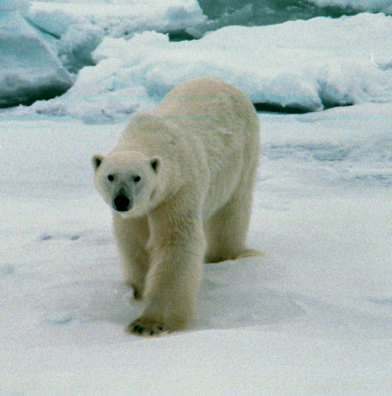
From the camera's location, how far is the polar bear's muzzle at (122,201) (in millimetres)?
1468

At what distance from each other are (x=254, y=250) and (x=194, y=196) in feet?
2.36

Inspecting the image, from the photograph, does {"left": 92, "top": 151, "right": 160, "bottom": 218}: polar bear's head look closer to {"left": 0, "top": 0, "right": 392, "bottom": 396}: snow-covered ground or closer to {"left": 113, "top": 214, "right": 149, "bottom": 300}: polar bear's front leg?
{"left": 113, "top": 214, "right": 149, "bottom": 300}: polar bear's front leg

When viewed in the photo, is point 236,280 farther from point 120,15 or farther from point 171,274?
point 120,15

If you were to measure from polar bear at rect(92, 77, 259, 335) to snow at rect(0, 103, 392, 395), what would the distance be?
11cm

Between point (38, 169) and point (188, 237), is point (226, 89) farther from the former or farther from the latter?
point (38, 169)

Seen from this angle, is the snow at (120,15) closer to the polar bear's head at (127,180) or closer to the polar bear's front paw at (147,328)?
the polar bear's head at (127,180)

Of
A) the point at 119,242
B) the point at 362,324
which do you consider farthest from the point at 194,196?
the point at 362,324

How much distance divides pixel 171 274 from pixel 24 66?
2.85m

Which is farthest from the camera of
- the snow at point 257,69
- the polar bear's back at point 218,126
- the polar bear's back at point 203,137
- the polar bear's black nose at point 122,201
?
the snow at point 257,69

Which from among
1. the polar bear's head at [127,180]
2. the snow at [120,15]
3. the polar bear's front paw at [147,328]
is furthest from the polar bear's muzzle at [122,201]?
the snow at [120,15]

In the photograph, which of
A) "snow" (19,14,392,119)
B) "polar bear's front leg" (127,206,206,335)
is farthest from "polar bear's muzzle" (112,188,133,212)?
"snow" (19,14,392,119)

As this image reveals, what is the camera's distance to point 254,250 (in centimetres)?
240

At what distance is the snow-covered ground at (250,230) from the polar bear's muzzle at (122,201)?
0.34 metres

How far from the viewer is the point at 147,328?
157cm
